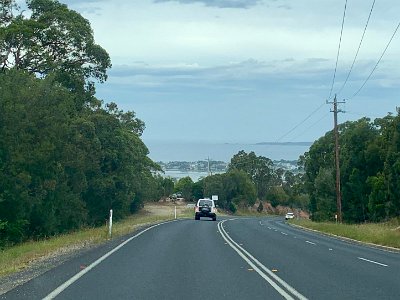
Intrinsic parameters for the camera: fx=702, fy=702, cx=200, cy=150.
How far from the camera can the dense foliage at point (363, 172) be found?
6588 cm

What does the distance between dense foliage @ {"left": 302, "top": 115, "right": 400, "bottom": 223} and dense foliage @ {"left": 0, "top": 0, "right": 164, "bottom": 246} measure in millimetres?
24921

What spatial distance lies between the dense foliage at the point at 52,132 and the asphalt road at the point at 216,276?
60.6 feet

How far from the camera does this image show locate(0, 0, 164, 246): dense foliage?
136 feet

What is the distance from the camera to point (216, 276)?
16234 millimetres

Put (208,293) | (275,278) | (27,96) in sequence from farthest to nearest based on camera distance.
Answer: (27,96) < (275,278) < (208,293)

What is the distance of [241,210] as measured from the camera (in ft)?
439

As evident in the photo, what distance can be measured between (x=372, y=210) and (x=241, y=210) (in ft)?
208

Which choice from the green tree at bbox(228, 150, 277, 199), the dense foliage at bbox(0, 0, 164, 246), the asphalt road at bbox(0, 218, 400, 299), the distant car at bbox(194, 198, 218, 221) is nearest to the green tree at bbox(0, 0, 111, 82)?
the dense foliage at bbox(0, 0, 164, 246)

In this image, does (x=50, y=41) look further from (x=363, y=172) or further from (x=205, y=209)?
(x=363, y=172)

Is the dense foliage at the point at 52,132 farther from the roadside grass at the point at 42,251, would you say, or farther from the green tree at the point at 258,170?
the green tree at the point at 258,170

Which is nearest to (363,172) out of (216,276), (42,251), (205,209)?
(205,209)

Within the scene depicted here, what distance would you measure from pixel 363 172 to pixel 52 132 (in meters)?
44.8

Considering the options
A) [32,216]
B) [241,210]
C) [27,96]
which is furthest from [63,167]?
[241,210]

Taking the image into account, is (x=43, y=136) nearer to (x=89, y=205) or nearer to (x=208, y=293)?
(x=89, y=205)
